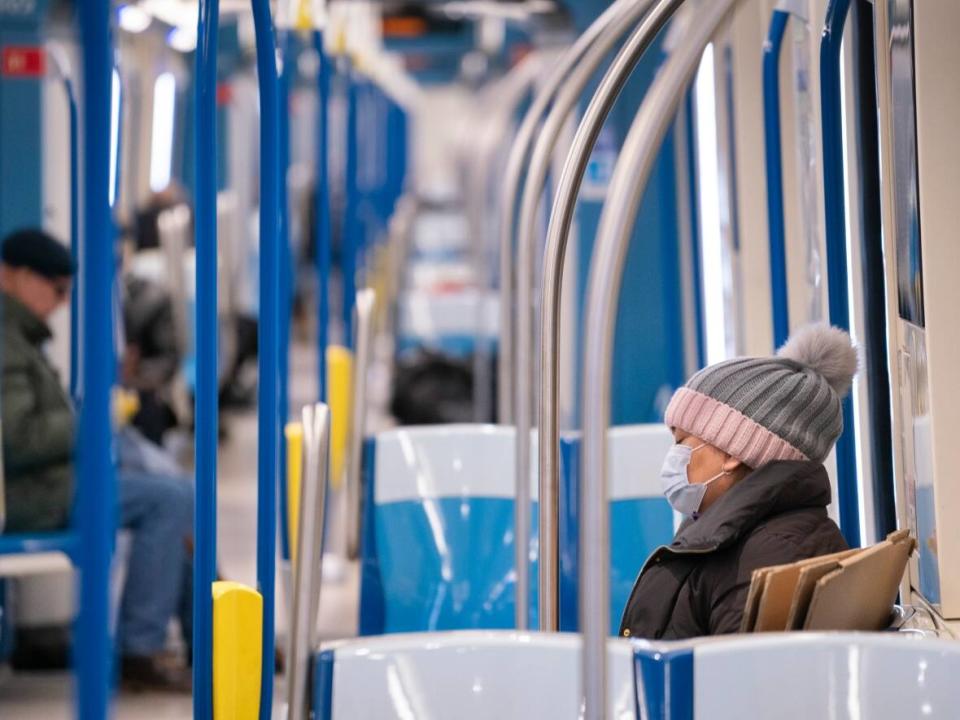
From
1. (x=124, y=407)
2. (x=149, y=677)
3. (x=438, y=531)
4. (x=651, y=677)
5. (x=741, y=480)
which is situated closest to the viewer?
(x=651, y=677)

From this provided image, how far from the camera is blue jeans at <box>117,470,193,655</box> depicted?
4.35 metres

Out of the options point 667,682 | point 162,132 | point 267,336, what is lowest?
point 667,682

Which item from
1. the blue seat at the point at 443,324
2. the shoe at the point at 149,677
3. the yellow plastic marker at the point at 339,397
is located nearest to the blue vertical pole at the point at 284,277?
the yellow plastic marker at the point at 339,397

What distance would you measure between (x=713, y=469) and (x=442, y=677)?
0.69m

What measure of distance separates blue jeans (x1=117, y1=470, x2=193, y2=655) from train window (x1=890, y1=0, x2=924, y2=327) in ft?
8.90

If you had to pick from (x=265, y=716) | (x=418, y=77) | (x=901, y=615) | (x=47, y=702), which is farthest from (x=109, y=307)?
(x=418, y=77)

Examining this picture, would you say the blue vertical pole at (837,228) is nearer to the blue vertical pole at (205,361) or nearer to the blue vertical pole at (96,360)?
the blue vertical pole at (205,361)

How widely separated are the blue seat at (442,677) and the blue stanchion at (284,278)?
91cm

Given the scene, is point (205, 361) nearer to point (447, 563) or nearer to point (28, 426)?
point (447, 563)

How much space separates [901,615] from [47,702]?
277 cm

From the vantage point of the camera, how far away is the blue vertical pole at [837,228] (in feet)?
8.46

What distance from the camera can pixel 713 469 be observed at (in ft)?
7.74

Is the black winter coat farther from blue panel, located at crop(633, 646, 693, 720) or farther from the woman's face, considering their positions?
blue panel, located at crop(633, 646, 693, 720)

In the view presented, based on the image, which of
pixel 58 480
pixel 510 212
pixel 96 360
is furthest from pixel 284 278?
pixel 96 360
